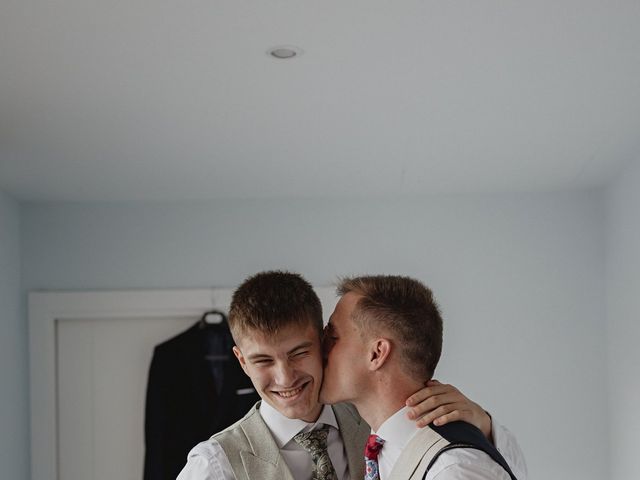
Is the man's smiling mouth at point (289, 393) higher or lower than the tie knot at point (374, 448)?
higher

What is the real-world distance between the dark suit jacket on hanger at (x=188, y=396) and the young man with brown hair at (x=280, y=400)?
94.6 inches

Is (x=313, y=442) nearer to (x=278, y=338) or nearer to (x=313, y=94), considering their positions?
(x=278, y=338)

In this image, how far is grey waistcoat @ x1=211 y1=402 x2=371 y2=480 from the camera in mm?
A: 2090

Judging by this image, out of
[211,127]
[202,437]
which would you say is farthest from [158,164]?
[202,437]

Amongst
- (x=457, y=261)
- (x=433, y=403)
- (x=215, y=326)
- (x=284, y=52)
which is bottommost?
(x=433, y=403)

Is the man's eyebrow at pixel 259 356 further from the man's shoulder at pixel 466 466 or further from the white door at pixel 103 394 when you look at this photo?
the white door at pixel 103 394

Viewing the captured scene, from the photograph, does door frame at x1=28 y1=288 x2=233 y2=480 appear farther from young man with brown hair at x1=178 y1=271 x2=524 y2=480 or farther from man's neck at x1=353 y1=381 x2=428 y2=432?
man's neck at x1=353 y1=381 x2=428 y2=432

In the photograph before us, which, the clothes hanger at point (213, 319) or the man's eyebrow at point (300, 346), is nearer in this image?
the man's eyebrow at point (300, 346)

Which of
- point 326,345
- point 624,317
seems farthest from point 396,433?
point 624,317

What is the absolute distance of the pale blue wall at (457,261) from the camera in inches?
184

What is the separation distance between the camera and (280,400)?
2.07 metres

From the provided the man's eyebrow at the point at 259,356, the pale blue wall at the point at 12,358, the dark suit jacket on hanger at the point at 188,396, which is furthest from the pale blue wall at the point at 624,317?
the pale blue wall at the point at 12,358

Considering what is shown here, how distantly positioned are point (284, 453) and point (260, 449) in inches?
3.0

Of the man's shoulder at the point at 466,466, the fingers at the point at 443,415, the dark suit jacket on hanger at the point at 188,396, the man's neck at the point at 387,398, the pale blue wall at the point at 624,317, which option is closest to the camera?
the man's shoulder at the point at 466,466
